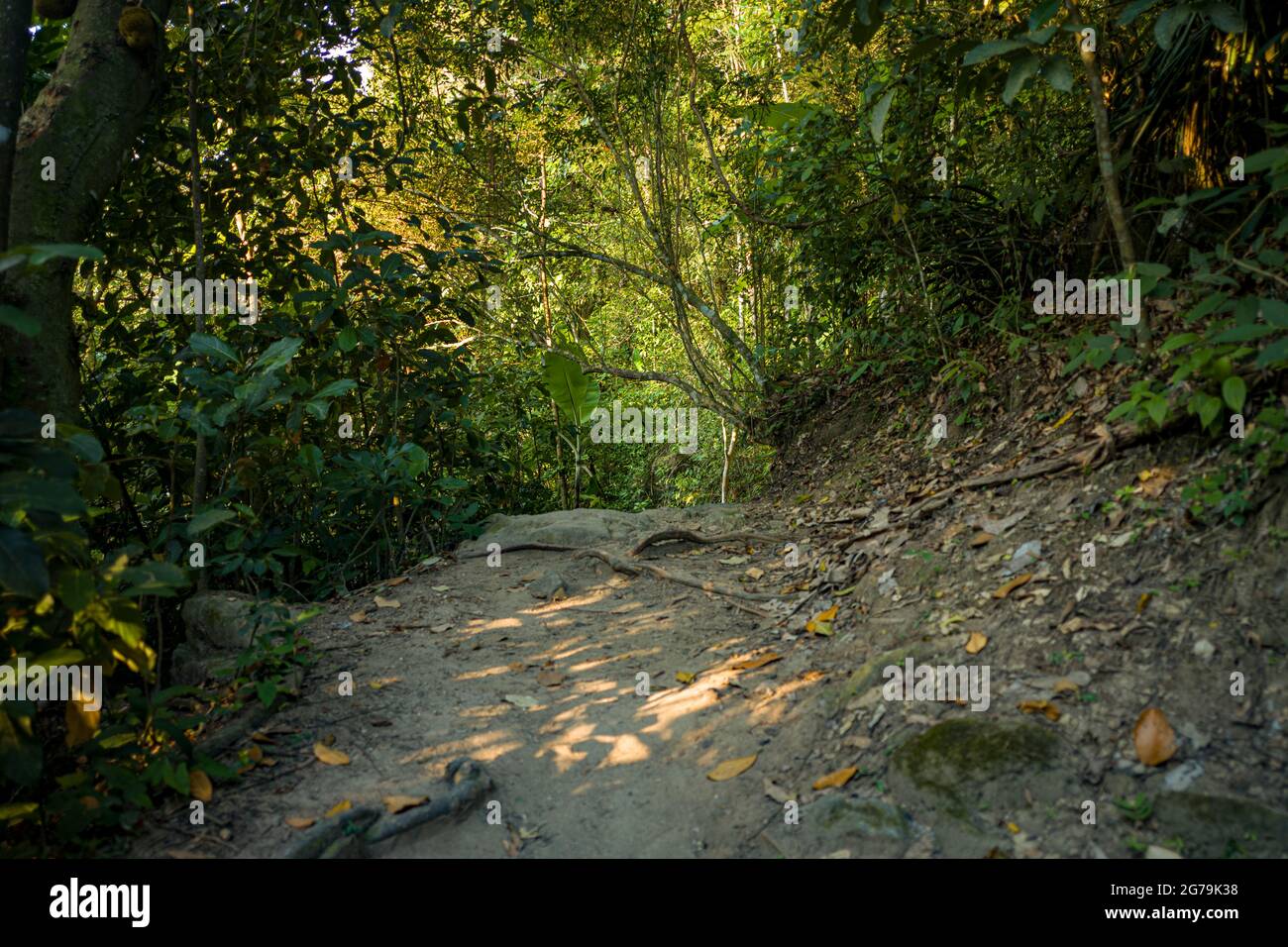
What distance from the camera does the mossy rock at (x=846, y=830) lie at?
7.67ft

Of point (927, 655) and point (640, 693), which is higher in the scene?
point (927, 655)

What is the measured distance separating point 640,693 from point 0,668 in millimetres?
2137

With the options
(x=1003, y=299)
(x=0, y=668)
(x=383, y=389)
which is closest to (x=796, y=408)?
(x=1003, y=299)

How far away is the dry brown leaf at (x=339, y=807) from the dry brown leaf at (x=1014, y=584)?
91.4 inches

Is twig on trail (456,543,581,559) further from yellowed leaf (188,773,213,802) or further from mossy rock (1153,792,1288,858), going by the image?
mossy rock (1153,792,1288,858)

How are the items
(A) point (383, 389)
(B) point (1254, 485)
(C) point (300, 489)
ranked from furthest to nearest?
1. (A) point (383, 389)
2. (C) point (300, 489)
3. (B) point (1254, 485)

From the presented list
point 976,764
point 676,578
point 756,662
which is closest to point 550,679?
point 756,662

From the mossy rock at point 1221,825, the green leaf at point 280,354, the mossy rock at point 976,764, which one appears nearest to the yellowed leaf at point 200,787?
the green leaf at point 280,354

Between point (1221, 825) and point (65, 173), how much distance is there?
437 cm

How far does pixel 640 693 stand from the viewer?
3.53 m

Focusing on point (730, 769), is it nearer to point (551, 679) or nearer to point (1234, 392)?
point (551, 679)

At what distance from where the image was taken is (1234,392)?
270cm
